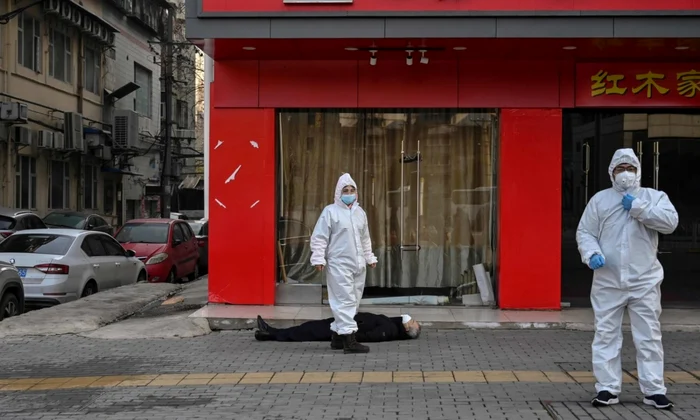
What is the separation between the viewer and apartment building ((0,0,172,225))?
24.8 meters

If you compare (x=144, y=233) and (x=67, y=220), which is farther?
(x=67, y=220)

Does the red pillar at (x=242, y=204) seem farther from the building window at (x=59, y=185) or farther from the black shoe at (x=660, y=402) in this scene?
the building window at (x=59, y=185)

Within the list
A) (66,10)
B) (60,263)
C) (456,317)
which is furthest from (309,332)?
(66,10)

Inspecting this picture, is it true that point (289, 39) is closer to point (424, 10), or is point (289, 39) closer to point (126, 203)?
point (424, 10)

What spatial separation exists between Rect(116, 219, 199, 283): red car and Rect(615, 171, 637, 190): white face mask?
12514 millimetres

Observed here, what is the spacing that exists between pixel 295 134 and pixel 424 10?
2877 millimetres

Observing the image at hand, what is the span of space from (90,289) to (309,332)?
5.75 meters

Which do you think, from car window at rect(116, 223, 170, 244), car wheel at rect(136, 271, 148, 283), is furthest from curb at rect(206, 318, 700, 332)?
car window at rect(116, 223, 170, 244)

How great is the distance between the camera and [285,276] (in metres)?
12.0

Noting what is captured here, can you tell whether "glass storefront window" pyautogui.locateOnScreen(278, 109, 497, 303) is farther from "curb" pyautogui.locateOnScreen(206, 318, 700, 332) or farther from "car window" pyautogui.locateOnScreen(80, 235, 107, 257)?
"car window" pyautogui.locateOnScreen(80, 235, 107, 257)

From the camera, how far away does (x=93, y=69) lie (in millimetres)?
31766

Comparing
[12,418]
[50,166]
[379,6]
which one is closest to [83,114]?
[50,166]

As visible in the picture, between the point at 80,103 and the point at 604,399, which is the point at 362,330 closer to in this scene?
the point at 604,399

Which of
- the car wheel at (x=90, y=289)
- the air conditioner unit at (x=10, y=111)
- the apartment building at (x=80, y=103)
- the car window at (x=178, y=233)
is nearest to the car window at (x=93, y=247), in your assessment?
the car wheel at (x=90, y=289)
